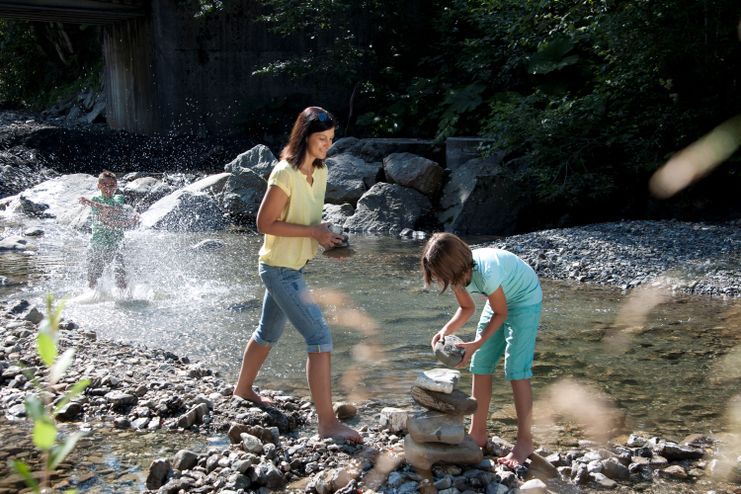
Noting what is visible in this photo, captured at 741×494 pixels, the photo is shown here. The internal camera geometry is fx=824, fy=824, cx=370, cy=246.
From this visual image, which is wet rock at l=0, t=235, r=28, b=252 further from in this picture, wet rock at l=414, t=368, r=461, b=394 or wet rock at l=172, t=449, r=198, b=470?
wet rock at l=414, t=368, r=461, b=394

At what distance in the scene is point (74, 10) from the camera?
21.3 metres

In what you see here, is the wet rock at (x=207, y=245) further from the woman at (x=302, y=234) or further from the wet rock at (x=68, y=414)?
the woman at (x=302, y=234)

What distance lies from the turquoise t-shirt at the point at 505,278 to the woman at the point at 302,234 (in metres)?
0.77

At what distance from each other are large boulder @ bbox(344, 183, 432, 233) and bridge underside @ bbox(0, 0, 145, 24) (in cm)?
1067

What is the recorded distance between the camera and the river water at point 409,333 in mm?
5707

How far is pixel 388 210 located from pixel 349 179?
164 cm

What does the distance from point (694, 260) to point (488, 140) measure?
547 cm

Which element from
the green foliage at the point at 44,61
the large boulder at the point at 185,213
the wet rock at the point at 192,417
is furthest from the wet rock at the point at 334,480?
the green foliage at the point at 44,61

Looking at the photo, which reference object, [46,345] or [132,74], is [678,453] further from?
[132,74]

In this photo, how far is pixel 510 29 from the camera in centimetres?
1494

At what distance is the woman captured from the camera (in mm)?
4496

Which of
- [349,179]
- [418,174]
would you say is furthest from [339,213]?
[418,174]

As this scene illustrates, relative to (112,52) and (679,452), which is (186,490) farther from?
(112,52)

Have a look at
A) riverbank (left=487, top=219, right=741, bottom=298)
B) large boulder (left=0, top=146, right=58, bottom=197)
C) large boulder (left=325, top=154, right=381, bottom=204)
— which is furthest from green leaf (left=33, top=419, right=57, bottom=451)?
large boulder (left=0, top=146, right=58, bottom=197)
